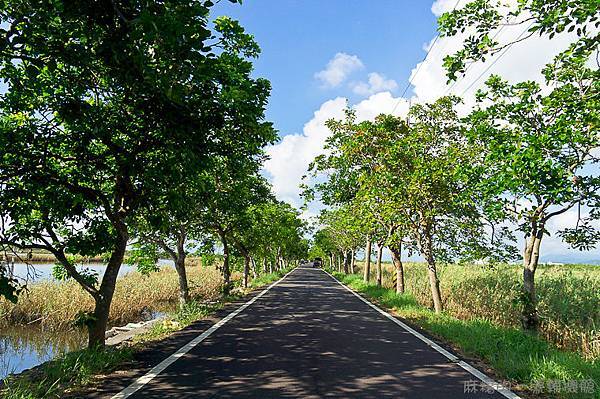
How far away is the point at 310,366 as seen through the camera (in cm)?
680

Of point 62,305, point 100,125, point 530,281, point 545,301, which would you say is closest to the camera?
point 100,125

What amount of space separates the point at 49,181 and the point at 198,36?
414cm

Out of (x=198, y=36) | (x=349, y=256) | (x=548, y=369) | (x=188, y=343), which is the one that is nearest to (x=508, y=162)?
(x=548, y=369)

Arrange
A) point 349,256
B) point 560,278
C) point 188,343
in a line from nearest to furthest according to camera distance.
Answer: point 188,343 < point 560,278 < point 349,256

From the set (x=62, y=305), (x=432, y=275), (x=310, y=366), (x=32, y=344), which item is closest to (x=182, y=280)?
(x=62, y=305)

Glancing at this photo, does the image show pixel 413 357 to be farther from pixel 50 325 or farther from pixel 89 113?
pixel 50 325

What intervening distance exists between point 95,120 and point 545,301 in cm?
1170

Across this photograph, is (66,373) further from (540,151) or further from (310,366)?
(540,151)

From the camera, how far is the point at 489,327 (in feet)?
31.9

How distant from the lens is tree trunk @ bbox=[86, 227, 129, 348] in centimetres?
742

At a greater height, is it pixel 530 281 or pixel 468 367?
pixel 530 281

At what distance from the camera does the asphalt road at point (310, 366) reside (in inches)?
216

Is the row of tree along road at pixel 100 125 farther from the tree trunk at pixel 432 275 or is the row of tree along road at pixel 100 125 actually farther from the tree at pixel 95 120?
the tree trunk at pixel 432 275

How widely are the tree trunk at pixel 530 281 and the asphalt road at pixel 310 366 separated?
2621mm
